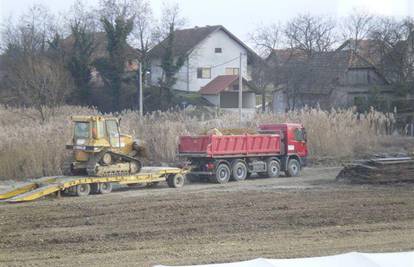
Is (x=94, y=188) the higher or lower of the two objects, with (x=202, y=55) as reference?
lower

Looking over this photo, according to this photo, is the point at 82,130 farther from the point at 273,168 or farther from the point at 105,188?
the point at 273,168

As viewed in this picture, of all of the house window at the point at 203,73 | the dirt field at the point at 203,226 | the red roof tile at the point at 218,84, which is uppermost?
the house window at the point at 203,73

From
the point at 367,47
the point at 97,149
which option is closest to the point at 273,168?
the point at 97,149

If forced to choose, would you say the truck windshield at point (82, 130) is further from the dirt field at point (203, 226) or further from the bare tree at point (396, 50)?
the bare tree at point (396, 50)

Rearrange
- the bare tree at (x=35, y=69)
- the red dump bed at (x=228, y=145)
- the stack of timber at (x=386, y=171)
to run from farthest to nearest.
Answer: the bare tree at (x=35, y=69)
the red dump bed at (x=228, y=145)
the stack of timber at (x=386, y=171)

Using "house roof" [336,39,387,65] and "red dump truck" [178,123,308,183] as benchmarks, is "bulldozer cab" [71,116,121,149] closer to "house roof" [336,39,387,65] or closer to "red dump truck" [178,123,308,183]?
"red dump truck" [178,123,308,183]

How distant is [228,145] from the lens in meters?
22.8

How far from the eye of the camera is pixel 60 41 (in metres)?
59.1

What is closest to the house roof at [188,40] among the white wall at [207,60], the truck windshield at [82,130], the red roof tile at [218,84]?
the white wall at [207,60]

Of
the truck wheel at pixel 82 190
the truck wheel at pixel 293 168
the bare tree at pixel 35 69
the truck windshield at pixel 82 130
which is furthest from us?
the bare tree at pixel 35 69

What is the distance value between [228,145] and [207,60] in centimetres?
4036

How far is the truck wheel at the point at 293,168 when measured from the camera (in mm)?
25062

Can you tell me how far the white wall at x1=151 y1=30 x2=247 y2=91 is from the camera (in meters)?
60.0

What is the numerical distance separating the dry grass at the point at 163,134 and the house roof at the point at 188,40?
71.5ft
